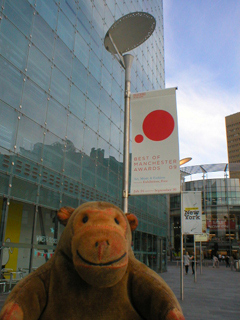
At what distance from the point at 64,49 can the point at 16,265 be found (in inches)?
327

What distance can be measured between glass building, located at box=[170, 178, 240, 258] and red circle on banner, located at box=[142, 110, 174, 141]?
49.5m

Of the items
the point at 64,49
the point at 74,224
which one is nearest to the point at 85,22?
the point at 64,49

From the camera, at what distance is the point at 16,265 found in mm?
9789

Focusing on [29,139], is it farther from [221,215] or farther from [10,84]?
[221,215]

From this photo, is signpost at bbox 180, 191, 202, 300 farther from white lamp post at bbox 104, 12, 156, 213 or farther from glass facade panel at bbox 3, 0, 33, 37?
glass facade panel at bbox 3, 0, 33, 37

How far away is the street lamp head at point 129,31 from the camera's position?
668 centimetres

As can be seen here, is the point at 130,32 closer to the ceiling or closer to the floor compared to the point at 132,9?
closer to the floor

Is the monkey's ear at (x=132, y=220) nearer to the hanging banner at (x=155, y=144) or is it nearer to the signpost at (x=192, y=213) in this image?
the hanging banner at (x=155, y=144)

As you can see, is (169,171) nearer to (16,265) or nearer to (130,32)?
(130,32)

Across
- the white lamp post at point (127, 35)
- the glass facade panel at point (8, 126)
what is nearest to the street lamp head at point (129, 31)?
the white lamp post at point (127, 35)

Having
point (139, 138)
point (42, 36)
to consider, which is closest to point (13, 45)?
point (42, 36)

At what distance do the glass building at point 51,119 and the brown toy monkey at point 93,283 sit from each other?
631 cm

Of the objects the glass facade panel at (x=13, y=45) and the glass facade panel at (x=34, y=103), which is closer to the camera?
the glass facade panel at (x=13, y=45)

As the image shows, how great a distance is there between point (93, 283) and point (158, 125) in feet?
13.7
